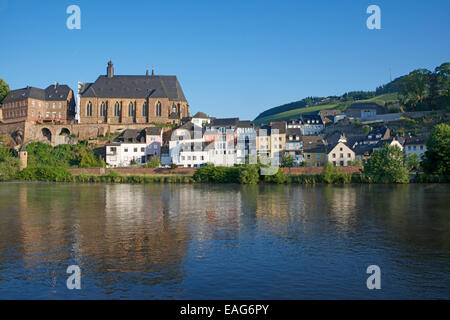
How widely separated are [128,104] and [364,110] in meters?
62.2

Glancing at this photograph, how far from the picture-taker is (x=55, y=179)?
72.2 m

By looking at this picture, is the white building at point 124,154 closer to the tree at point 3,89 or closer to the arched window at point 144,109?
the arched window at point 144,109

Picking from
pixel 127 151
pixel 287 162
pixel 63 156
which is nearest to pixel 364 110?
pixel 287 162

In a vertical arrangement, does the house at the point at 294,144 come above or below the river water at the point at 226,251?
above

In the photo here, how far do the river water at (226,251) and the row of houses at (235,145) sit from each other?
4456cm

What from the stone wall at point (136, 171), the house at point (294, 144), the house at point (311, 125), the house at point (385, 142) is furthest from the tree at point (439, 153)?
the house at point (311, 125)

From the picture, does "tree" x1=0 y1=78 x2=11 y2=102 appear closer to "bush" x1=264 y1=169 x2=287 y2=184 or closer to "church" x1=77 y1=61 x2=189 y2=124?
"church" x1=77 y1=61 x2=189 y2=124

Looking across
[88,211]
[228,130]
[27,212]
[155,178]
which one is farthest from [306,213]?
[228,130]

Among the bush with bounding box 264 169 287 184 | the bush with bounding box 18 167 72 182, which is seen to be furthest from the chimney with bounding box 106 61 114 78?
the bush with bounding box 264 169 287 184

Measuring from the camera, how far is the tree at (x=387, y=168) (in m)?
58.3

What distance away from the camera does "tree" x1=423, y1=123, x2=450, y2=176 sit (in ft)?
180
